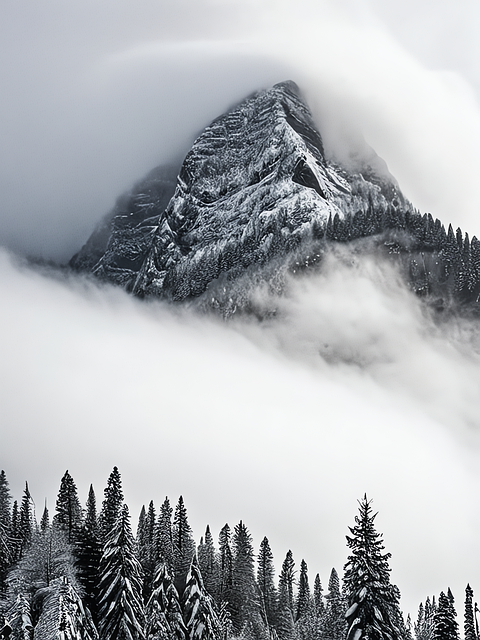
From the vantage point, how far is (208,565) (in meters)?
132

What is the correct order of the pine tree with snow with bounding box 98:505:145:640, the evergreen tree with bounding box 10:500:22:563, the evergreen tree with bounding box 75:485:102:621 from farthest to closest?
the evergreen tree with bounding box 10:500:22:563 < the evergreen tree with bounding box 75:485:102:621 < the pine tree with snow with bounding box 98:505:145:640

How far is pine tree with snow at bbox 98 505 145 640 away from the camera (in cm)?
7350

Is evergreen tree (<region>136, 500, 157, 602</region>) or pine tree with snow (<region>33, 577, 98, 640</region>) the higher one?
evergreen tree (<region>136, 500, 157, 602</region>)

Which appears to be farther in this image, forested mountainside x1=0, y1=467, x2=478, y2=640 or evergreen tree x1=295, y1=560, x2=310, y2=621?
evergreen tree x1=295, y1=560, x2=310, y2=621

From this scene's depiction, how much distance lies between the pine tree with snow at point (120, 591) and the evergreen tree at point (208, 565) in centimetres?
4105

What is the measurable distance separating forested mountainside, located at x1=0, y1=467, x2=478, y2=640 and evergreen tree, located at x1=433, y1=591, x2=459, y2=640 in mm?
79

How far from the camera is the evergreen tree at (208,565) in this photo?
119m

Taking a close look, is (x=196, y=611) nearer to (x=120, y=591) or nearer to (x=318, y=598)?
(x=120, y=591)

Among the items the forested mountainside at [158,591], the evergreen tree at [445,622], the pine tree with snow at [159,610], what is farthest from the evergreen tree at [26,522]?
the evergreen tree at [445,622]

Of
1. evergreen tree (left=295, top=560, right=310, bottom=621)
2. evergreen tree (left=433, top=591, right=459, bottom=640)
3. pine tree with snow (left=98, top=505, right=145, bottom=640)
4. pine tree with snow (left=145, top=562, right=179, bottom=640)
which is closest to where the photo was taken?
evergreen tree (left=433, top=591, right=459, bottom=640)

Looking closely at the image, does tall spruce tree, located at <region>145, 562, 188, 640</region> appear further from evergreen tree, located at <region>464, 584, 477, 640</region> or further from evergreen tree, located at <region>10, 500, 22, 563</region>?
evergreen tree, located at <region>464, 584, 477, 640</region>

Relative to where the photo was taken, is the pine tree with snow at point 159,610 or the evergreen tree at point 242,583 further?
the evergreen tree at point 242,583

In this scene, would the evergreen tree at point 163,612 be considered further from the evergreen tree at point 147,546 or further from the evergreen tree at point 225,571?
the evergreen tree at point 225,571

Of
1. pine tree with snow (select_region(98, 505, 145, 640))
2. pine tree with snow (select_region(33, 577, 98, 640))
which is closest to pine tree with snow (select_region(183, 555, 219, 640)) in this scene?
pine tree with snow (select_region(98, 505, 145, 640))
